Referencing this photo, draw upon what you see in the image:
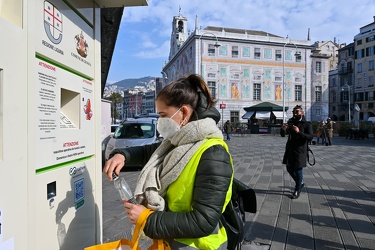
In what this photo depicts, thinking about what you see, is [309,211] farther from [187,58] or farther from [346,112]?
[346,112]

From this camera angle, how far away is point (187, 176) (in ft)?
4.77

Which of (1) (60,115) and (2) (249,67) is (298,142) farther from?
(2) (249,67)

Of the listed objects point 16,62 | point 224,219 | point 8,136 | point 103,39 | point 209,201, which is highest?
point 103,39

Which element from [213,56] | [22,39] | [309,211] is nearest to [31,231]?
[22,39]

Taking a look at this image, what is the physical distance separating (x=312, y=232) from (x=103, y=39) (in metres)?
4.18

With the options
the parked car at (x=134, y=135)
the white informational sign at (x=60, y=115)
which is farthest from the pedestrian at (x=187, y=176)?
the parked car at (x=134, y=135)

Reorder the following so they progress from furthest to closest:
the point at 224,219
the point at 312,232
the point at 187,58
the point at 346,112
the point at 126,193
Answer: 1. the point at 346,112
2. the point at 187,58
3. the point at 312,232
4. the point at 224,219
5. the point at 126,193

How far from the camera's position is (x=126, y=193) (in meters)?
1.52

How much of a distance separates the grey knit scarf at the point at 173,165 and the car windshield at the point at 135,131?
9.25 metres

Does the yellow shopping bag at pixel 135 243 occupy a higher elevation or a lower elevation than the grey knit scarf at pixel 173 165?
lower

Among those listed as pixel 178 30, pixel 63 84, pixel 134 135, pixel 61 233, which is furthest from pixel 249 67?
pixel 61 233

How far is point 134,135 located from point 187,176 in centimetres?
982

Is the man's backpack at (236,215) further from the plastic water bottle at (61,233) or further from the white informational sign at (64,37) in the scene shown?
the white informational sign at (64,37)

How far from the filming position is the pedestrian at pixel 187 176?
140 cm
